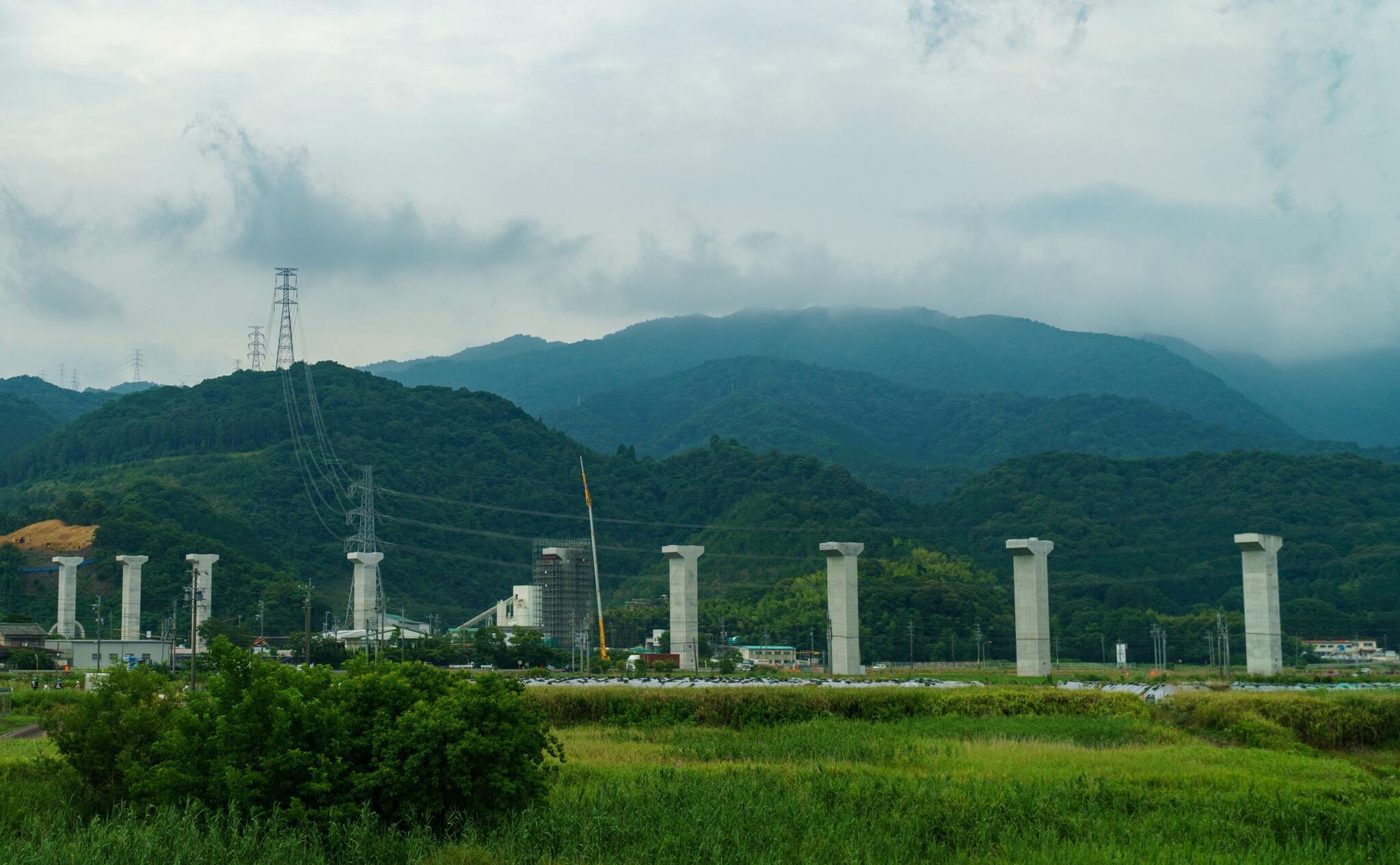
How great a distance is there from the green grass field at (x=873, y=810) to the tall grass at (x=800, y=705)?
8.61ft

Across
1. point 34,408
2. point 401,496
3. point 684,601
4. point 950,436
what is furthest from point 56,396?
point 684,601

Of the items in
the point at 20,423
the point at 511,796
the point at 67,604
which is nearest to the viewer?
the point at 511,796

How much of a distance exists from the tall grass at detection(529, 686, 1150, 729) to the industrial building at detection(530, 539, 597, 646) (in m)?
49.0

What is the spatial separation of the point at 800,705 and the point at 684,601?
15.6 metres

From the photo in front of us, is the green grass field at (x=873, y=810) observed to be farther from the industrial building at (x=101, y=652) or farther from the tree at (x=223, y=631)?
the tree at (x=223, y=631)

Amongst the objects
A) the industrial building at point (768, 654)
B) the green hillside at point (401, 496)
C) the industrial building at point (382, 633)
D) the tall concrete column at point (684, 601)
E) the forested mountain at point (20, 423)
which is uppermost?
the forested mountain at point (20, 423)

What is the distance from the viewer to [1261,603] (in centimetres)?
3888

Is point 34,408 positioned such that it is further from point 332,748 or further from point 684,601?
point 332,748

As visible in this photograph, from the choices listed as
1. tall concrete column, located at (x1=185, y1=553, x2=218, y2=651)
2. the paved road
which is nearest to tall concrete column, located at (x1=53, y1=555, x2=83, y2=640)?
tall concrete column, located at (x1=185, y1=553, x2=218, y2=651)

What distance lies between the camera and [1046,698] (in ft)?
96.2

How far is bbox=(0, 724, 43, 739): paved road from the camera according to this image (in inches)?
1177

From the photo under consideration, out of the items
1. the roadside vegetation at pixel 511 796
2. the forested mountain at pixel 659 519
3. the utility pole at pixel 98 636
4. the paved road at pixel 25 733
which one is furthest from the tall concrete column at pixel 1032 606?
the utility pole at pixel 98 636

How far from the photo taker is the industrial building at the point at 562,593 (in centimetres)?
7944

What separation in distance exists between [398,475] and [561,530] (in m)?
14.1
